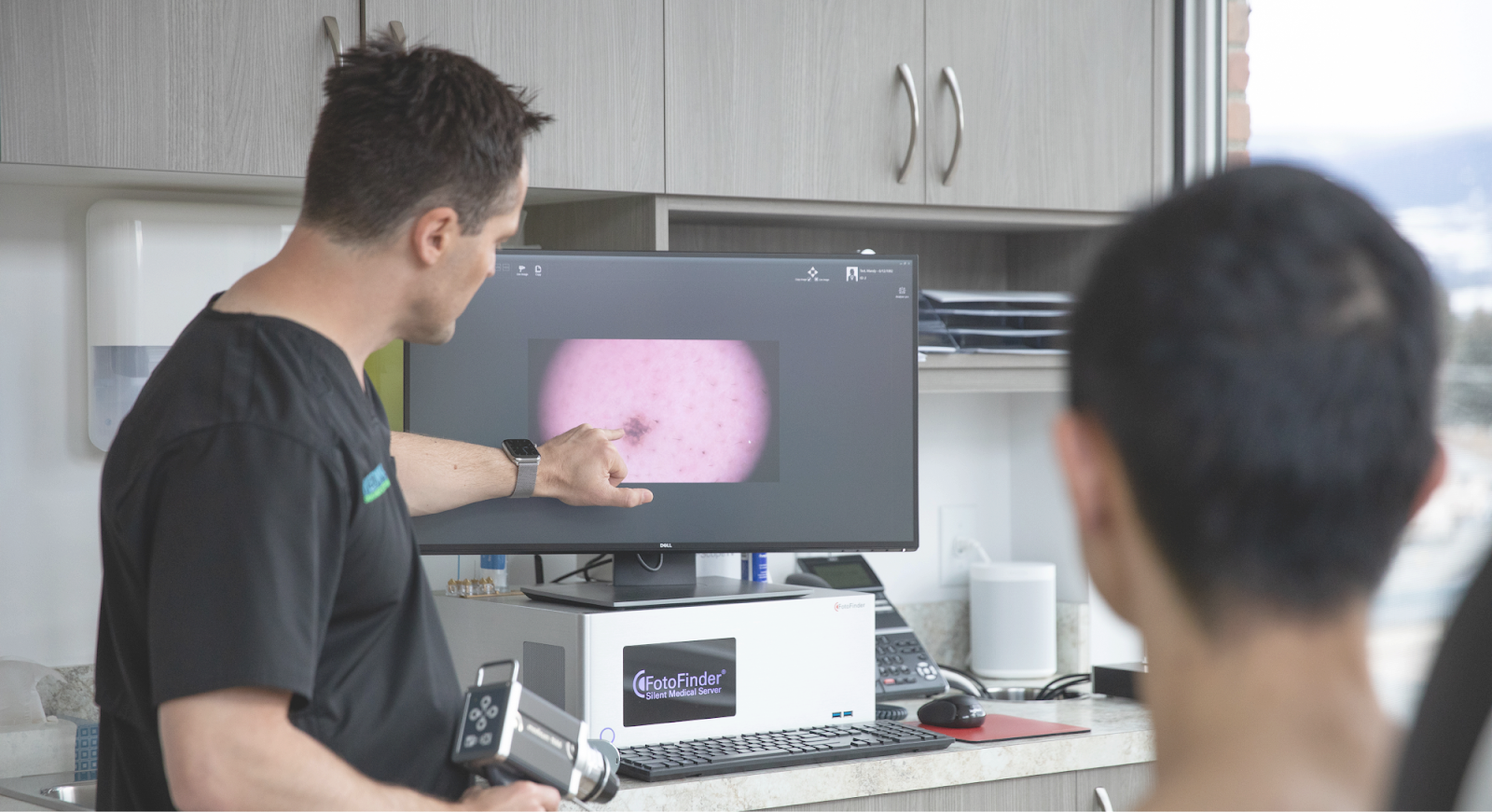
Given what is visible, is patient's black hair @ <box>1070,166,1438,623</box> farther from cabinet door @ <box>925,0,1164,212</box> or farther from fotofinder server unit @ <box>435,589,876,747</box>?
cabinet door @ <box>925,0,1164,212</box>

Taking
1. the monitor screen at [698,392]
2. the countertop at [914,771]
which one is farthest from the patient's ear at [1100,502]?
the monitor screen at [698,392]

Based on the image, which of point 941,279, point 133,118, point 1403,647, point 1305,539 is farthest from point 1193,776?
point 941,279

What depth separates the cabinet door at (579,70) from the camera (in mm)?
1937

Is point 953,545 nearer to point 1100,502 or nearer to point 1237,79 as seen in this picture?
point 1237,79

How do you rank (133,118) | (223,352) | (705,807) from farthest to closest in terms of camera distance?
(133,118) → (705,807) → (223,352)

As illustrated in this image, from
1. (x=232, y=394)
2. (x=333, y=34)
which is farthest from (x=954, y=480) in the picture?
(x=232, y=394)

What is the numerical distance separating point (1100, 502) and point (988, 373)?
1.80 metres

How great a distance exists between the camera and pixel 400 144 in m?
1.18

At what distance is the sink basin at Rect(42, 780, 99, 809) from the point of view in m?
1.73

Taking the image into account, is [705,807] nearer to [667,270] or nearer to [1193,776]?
[667,270]

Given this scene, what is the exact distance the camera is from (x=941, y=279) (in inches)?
104

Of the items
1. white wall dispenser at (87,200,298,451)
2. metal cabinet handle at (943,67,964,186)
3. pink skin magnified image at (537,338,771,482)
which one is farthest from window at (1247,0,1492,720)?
white wall dispenser at (87,200,298,451)

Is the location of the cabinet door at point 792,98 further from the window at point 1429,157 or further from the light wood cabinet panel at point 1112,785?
the light wood cabinet panel at point 1112,785

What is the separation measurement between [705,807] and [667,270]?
71cm
